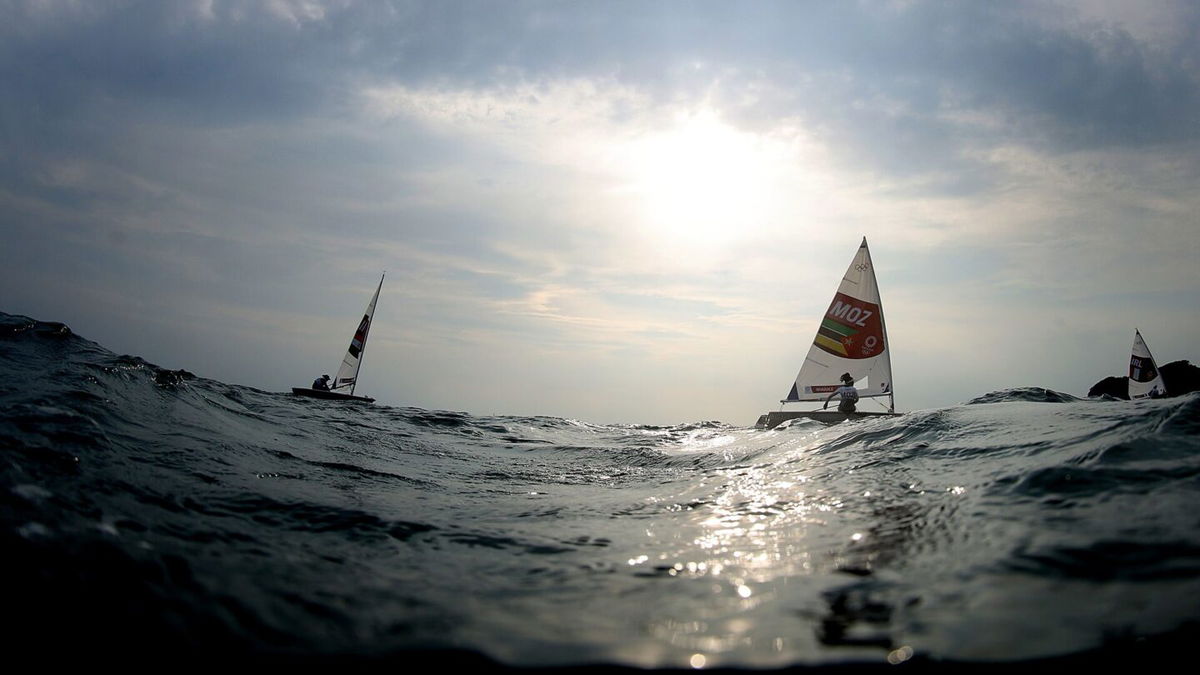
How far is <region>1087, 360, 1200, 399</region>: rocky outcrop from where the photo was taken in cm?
2861

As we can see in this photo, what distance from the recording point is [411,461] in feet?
27.1

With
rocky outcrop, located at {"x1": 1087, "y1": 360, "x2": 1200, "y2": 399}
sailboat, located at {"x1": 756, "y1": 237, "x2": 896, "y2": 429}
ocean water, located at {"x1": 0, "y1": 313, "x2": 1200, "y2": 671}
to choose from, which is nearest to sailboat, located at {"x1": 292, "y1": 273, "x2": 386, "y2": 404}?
sailboat, located at {"x1": 756, "y1": 237, "x2": 896, "y2": 429}

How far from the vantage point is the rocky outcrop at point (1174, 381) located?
28609mm

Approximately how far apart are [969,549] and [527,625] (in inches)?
80.3

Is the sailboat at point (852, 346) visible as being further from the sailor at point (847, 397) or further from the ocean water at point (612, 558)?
the ocean water at point (612, 558)

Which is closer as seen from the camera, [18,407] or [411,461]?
[18,407]

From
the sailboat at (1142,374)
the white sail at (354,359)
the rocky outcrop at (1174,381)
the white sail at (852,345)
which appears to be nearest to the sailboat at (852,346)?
the white sail at (852,345)

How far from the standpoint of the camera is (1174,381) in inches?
1174

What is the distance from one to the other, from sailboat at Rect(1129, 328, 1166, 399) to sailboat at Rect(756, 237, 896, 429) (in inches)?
633

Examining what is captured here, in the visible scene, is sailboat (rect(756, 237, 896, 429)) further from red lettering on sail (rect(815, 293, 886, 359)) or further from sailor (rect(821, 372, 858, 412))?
sailor (rect(821, 372, 858, 412))

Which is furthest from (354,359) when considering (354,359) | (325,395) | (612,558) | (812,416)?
(612,558)

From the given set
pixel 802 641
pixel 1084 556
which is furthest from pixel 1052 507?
pixel 802 641

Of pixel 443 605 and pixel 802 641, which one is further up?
pixel 802 641

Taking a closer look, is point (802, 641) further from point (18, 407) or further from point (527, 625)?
point (18, 407)
